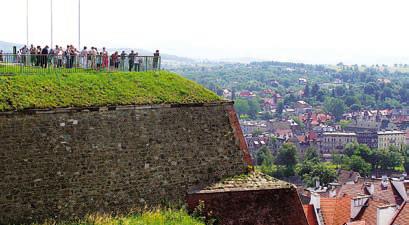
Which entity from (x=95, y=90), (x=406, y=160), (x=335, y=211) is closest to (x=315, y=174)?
(x=406, y=160)

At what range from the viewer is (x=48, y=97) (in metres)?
18.8

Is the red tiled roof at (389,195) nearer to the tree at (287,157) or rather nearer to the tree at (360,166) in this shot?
the tree at (360,166)

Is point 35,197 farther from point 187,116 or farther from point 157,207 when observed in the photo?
point 187,116

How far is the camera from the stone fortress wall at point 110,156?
17516 millimetres

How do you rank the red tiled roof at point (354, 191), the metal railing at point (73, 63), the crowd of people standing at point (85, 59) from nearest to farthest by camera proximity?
the metal railing at point (73, 63) → the crowd of people standing at point (85, 59) → the red tiled roof at point (354, 191)

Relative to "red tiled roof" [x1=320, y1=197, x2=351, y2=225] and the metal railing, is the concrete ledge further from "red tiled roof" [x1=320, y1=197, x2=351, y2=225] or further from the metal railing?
"red tiled roof" [x1=320, y1=197, x2=351, y2=225]

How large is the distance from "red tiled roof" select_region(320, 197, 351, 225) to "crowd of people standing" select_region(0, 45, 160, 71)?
45.8 ft

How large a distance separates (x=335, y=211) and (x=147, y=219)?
18743mm

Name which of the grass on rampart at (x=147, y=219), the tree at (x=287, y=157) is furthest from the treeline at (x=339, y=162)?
the grass on rampart at (x=147, y=219)

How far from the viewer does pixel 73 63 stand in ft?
74.5

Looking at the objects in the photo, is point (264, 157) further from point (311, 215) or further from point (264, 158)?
point (311, 215)

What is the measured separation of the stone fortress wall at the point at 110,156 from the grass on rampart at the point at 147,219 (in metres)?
0.32

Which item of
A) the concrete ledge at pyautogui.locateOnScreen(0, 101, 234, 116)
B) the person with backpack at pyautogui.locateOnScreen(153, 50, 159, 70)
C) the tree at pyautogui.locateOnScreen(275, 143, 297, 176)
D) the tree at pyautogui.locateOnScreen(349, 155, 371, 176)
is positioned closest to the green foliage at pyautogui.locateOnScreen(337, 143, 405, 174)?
the tree at pyautogui.locateOnScreen(349, 155, 371, 176)

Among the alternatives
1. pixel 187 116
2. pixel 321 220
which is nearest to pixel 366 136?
pixel 321 220
